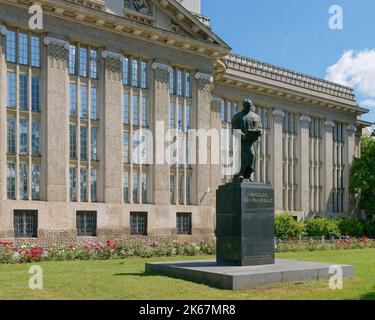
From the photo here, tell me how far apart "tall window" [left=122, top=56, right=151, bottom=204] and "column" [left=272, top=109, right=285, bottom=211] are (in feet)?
57.0

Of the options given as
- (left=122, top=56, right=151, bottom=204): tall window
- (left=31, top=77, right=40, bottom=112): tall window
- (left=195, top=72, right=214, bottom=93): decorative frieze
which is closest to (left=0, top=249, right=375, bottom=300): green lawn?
(left=31, top=77, right=40, bottom=112): tall window

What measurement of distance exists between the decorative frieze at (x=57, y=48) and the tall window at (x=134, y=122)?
4.69 m

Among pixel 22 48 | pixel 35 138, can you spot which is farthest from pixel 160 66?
pixel 35 138

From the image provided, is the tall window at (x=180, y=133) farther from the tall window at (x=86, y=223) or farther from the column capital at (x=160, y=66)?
the tall window at (x=86, y=223)

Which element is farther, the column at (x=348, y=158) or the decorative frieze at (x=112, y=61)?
the column at (x=348, y=158)

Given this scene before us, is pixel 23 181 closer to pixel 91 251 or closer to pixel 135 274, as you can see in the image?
pixel 91 251

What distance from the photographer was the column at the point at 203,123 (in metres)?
40.8

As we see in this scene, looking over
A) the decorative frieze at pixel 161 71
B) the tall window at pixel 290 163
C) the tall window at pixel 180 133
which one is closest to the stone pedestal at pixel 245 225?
the tall window at pixel 180 133

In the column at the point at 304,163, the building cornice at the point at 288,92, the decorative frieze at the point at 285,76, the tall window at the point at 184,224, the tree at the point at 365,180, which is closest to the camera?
the tall window at the point at 184,224

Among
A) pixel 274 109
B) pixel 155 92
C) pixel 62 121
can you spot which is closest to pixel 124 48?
pixel 155 92

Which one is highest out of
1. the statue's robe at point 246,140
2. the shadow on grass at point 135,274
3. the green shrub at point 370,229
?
the statue's robe at point 246,140

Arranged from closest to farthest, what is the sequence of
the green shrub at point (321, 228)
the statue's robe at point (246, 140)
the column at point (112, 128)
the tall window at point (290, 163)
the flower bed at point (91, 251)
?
the statue's robe at point (246, 140) < the flower bed at point (91, 251) < the column at point (112, 128) < the green shrub at point (321, 228) < the tall window at point (290, 163)

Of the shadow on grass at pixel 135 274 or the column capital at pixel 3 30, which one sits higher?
the column capital at pixel 3 30
